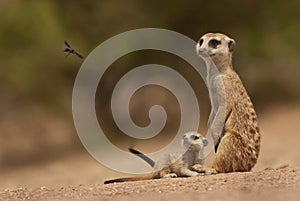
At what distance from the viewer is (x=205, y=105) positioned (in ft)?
40.2

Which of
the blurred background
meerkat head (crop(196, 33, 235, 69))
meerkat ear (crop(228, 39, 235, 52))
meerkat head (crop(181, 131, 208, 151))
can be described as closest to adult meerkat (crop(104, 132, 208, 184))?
meerkat head (crop(181, 131, 208, 151))

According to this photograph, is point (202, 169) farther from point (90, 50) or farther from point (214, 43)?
point (90, 50)

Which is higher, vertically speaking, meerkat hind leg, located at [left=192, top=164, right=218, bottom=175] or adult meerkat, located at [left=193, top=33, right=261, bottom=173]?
adult meerkat, located at [left=193, top=33, right=261, bottom=173]

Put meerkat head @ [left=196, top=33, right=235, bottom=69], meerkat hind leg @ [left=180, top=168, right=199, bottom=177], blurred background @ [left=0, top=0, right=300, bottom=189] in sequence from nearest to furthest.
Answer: meerkat hind leg @ [left=180, top=168, right=199, bottom=177]
meerkat head @ [left=196, top=33, right=235, bottom=69]
blurred background @ [left=0, top=0, right=300, bottom=189]

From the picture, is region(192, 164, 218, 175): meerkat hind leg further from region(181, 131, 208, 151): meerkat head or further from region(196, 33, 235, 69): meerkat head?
region(196, 33, 235, 69): meerkat head

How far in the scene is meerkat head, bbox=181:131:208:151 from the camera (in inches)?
A: 216

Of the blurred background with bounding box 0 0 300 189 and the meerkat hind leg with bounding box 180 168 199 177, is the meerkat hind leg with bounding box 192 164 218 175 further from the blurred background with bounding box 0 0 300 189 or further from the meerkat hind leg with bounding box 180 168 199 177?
the blurred background with bounding box 0 0 300 189

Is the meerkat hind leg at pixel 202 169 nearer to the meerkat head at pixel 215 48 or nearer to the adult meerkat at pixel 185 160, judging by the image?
the adult meerkat at pixel 185 160

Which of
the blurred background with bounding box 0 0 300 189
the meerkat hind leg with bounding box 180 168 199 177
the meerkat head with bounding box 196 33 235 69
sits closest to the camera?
the meerkat hind leg with bounding box 180 168 199 177

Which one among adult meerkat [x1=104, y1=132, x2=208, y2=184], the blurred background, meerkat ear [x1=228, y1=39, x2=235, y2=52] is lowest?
adult meerkat [x1=104, y1=132, x2=208, y2=184]

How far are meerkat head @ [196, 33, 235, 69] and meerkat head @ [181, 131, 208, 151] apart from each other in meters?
0.58

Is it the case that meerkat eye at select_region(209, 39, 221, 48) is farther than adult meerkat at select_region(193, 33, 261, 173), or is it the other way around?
meerkat eye at select_region(209, 39, 221, 48)

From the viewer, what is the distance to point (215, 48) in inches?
223

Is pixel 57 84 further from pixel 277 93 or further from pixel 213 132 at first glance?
pixel 213 132
